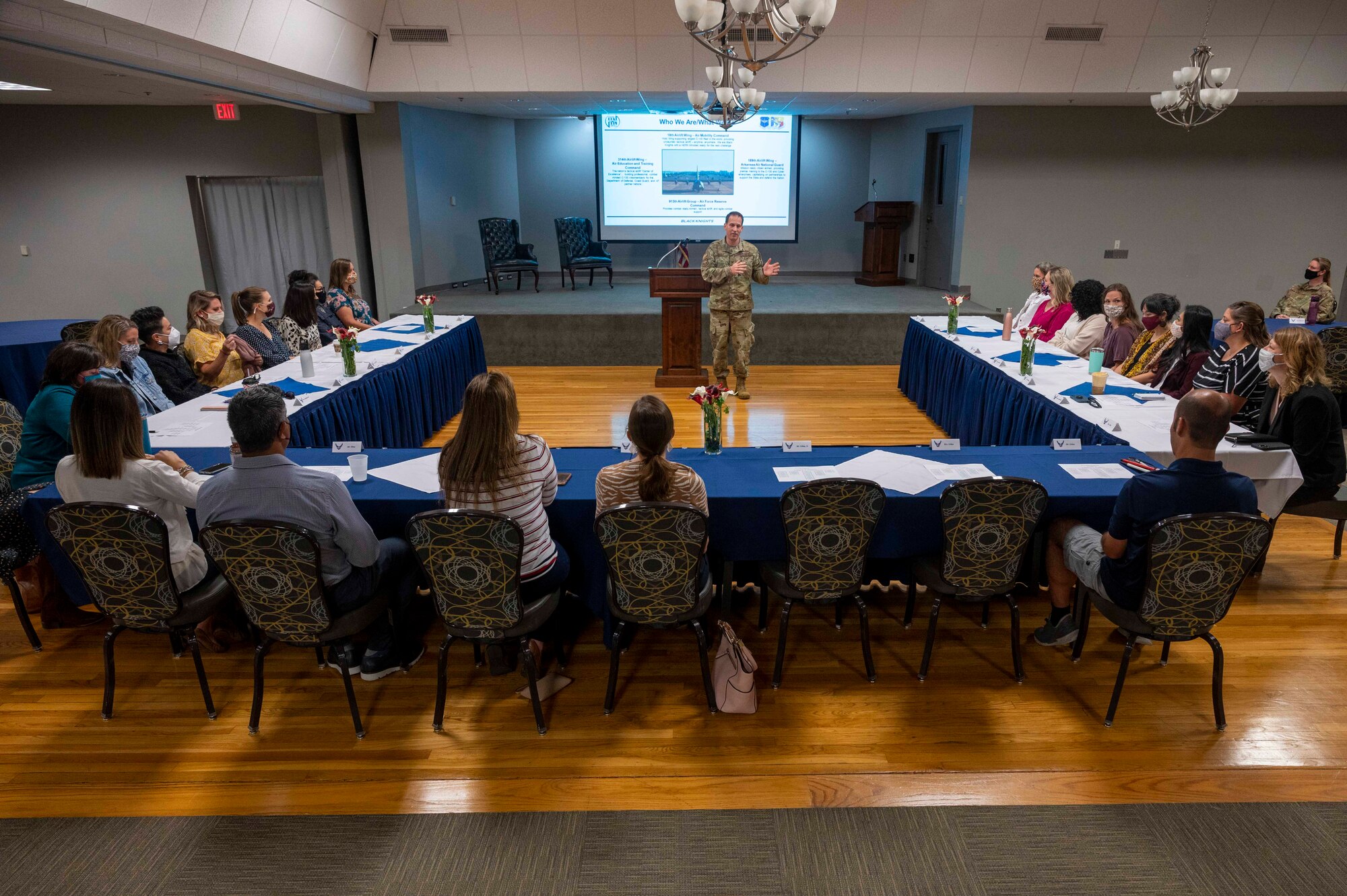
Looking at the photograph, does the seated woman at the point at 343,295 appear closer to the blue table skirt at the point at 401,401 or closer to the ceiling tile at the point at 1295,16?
the blue table skirt at the point at 401,401

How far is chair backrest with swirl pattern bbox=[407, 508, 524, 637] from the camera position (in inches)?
94.2

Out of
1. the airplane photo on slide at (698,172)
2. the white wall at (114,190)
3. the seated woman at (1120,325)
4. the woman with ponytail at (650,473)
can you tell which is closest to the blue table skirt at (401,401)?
the woman with ponytail at (650,473)

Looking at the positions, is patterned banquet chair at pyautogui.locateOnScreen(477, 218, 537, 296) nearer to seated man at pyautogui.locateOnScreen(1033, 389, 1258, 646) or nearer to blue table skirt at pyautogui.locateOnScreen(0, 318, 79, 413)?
blue table skirt at pyautogui.locateOnScreen(0, 318, 79, 413)

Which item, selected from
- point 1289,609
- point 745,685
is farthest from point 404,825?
point 1289,609

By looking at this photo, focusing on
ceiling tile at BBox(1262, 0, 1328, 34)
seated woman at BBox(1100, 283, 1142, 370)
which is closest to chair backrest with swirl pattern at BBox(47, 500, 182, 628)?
seated woman at BBox(1100, 283, 1142, 370)

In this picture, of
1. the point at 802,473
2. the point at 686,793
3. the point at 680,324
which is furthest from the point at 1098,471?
the point at 680,324

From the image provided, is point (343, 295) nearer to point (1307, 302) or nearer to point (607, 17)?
point (607, 17)

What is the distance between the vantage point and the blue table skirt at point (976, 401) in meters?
4.27

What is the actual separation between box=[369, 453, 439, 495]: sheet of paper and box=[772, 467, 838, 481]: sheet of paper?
4.62 feet

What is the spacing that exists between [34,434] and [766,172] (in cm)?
929

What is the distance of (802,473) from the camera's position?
328cm

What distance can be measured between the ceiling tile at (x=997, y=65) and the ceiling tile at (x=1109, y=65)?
66 cm

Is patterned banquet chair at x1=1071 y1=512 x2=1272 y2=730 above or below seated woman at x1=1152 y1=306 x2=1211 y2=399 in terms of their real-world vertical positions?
below

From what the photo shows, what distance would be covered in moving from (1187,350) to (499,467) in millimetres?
4318
